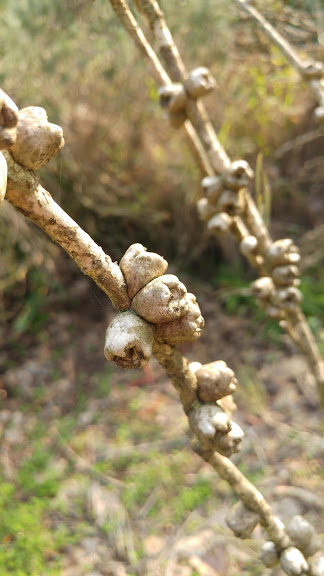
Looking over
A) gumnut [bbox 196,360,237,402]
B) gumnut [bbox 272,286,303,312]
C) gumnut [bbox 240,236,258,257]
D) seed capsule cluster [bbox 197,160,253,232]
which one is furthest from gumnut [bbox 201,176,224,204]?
gumnut [bbox 196,360,237,402]

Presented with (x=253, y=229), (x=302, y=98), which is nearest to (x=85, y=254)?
(x=253, y=229)

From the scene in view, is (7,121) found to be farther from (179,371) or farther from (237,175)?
(237,175)

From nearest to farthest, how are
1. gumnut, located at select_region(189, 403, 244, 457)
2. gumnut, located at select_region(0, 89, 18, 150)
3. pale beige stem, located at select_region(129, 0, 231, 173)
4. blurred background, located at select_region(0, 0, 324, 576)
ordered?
gumnut, located at select_region(0, 89, 18, 150)
gumnut, located at select_region(189, 403, 244, 457)
pale beige stem, located at select_region(129, 0, 231, 173)
blurred background, located at select_region(0, 0, 324, 576)

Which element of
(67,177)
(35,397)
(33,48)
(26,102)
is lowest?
(35,397)

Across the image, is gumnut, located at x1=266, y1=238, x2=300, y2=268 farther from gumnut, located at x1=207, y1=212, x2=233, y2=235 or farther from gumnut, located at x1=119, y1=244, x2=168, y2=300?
gumnut, located at x1=119, y1=244, x2=168, y2=300

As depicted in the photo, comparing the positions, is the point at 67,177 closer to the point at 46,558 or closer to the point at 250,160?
the point at 250,160

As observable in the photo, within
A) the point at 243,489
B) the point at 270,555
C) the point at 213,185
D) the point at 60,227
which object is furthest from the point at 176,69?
the point at 270,555
